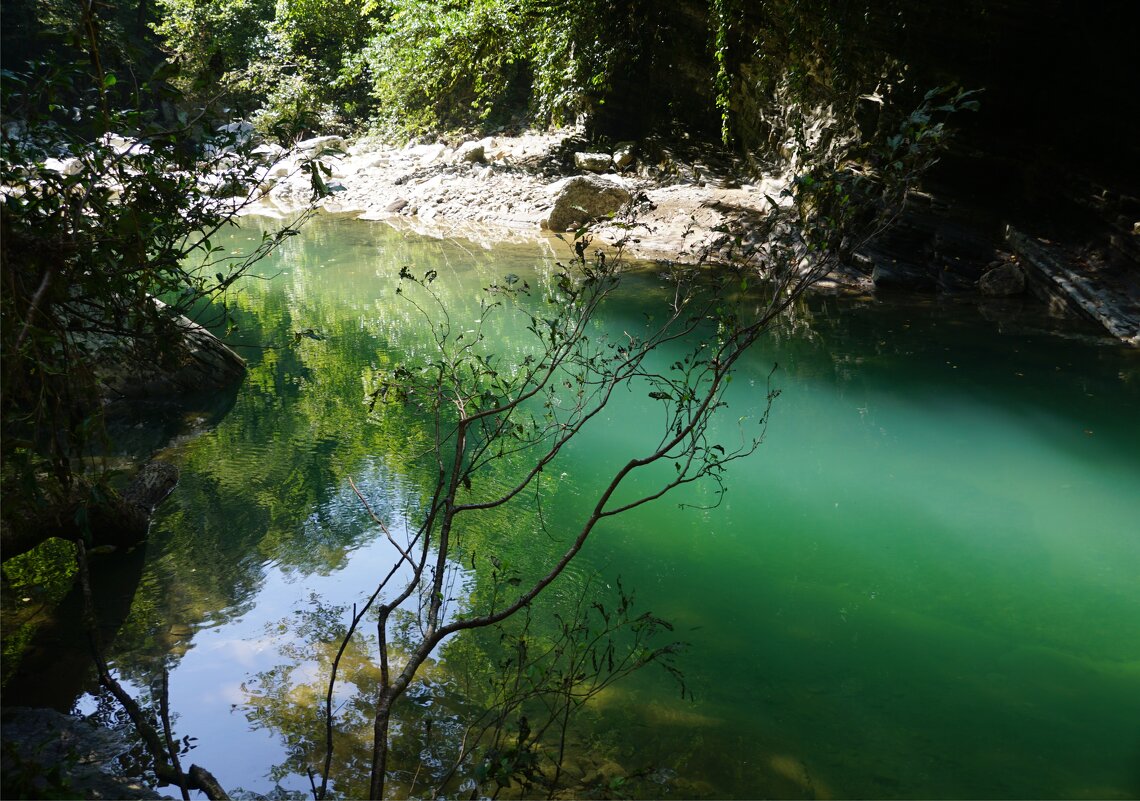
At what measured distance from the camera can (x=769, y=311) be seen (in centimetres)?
293

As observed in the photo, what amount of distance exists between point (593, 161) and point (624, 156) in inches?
20.9

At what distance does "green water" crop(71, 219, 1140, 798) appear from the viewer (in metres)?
3.33

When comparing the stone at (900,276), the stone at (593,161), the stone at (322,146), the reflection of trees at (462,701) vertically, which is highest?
the stone at (322,146)

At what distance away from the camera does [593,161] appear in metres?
15.0

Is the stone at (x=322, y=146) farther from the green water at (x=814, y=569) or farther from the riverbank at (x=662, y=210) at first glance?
the green water at (x=814, y=569)

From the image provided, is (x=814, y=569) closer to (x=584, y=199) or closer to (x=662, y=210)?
(x=662, y=210)

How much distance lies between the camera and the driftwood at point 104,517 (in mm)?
3465

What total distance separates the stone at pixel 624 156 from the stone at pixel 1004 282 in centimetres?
675

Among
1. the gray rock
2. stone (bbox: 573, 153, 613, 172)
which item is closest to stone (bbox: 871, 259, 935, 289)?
stone (bbox: 573, 153, 613, 172)

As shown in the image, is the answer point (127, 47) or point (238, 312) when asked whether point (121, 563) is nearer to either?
point (127, 47)

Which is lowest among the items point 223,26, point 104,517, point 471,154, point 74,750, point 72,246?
point 104,517

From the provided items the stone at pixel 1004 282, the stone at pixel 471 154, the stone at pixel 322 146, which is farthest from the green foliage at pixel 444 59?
the stone at pixel 1004 282

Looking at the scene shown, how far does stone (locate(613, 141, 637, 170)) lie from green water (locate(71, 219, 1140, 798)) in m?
7.39

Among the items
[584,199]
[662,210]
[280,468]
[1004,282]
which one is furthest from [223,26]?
[280,468]
